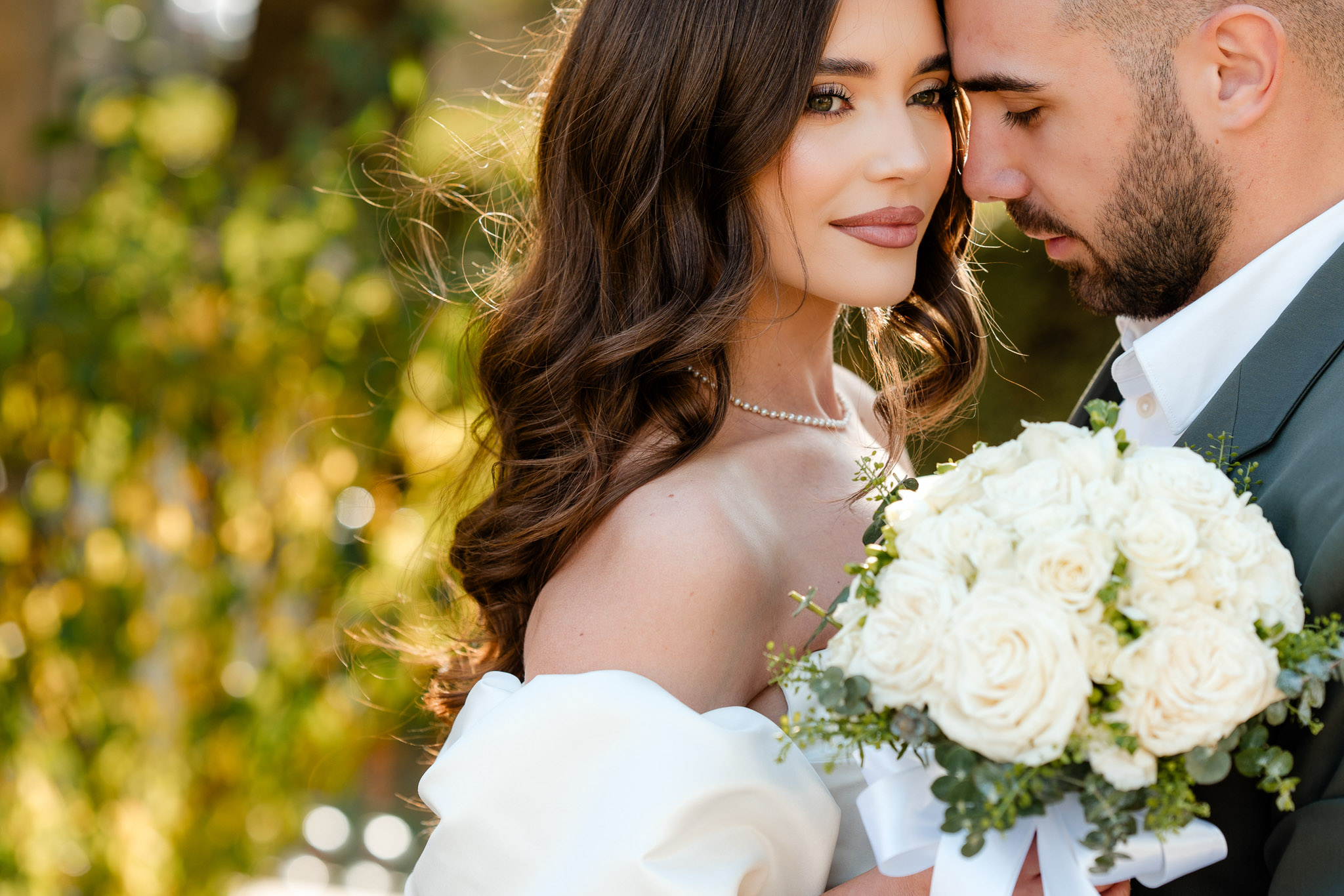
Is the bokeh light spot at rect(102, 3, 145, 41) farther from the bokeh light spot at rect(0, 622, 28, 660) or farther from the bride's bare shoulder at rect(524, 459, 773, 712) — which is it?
the bride's bare shoulder at rect(524, 459, 773, 712)

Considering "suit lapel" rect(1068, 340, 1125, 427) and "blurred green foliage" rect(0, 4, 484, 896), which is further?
"blurred green foliage" rect(0, 4, 484, 896)

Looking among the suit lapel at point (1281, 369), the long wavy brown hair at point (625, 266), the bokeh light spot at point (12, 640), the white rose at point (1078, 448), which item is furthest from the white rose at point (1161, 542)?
the bokeh light spot at point (12, 640)

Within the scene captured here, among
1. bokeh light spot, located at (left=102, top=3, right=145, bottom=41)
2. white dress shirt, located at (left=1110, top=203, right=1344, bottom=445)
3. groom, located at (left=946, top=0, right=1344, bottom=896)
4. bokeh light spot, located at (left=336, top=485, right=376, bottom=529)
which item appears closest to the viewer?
groom, located at (left=946, top=0, right=1344, bottom=896)

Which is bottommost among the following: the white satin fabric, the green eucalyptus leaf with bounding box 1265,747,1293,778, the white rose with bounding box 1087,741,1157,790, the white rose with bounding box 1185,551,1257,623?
the white satin fabric

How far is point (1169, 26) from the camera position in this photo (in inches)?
88.7

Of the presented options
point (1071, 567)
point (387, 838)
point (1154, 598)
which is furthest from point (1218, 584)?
point (387, 838)

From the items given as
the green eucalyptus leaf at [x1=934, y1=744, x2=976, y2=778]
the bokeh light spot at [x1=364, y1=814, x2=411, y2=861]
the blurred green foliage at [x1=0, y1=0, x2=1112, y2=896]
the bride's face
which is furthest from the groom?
the bokeh light spot at [x1=364, y1=814, x2=411, y2=861]

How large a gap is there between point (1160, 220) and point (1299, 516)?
819 mm

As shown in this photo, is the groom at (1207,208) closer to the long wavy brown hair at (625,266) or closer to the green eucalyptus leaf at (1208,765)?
the green eucalyptus leaf at (1208,765)

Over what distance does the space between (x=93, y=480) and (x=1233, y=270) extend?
3412 millimetres

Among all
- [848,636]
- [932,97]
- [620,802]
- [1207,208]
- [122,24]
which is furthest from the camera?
[122,24]

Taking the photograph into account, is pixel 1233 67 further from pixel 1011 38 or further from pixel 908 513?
pixel 908 513

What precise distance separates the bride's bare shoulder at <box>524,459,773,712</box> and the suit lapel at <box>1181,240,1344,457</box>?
0.77 metres

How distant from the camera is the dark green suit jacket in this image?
1612 millimetres
